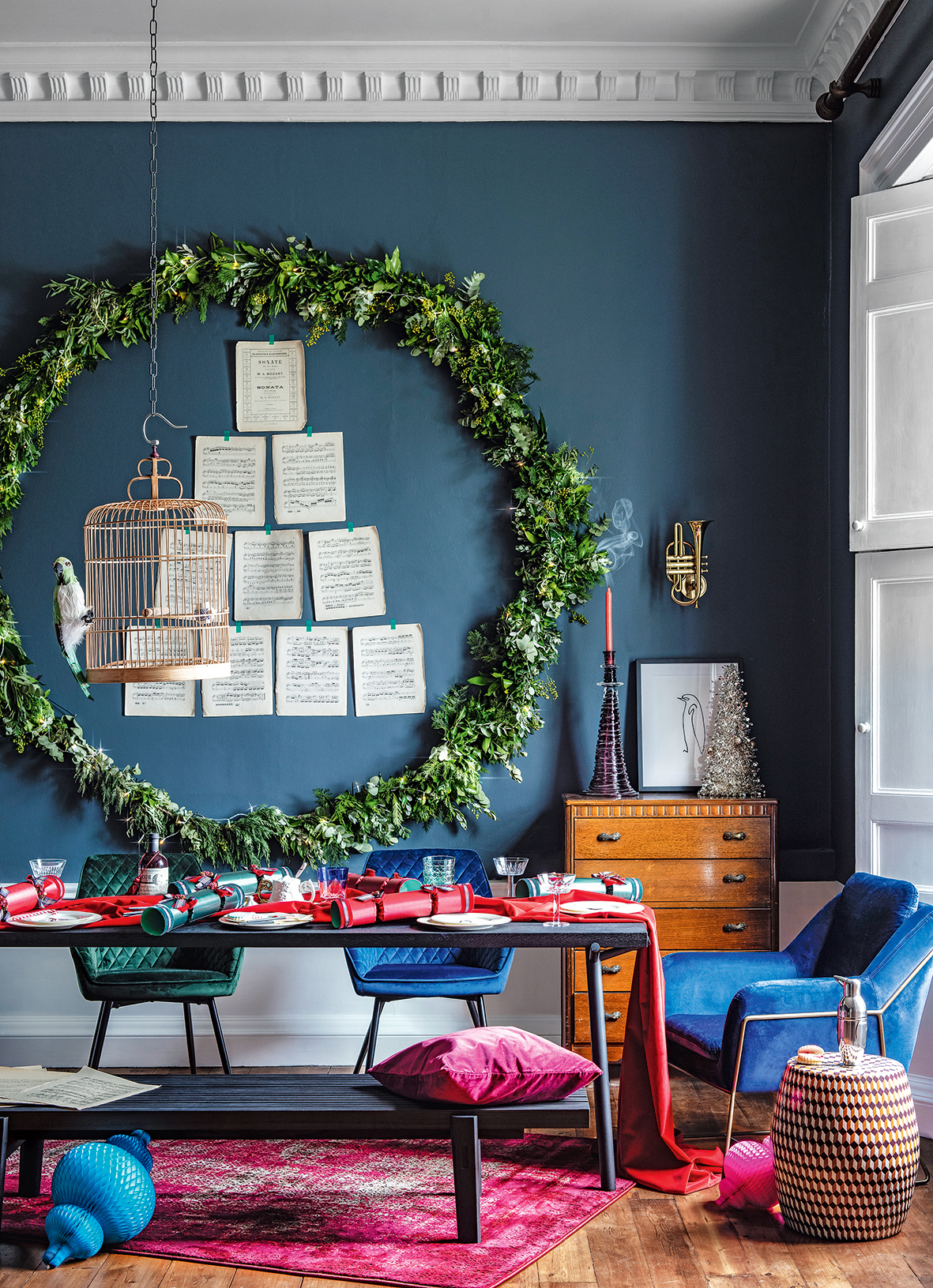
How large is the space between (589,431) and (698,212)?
3.38 ft

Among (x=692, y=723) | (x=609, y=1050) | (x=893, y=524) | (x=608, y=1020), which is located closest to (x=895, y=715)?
(x=893, y=524)

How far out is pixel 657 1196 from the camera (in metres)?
3.14

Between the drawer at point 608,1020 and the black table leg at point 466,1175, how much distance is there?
128 cm

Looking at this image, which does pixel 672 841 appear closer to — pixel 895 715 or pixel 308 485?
pixel 895 715

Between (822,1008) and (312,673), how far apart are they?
7.76ft

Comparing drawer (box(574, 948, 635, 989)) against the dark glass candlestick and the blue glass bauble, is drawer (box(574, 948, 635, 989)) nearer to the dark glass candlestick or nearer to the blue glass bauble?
the dark glass candlestick

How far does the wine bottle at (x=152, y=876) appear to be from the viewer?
343cm

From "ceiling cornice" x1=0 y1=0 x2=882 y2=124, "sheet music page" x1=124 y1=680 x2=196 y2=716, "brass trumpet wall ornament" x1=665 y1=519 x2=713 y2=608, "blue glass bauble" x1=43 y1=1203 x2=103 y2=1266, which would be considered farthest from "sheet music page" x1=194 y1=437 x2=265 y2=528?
"blue glass bauble" x1=43 y1=1203 x2=103 y2=1266

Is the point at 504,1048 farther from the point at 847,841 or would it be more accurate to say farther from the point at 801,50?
the point at 801,50

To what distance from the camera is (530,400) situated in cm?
461

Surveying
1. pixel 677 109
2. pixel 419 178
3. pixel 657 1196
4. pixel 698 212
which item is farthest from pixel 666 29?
pixel 657 1196

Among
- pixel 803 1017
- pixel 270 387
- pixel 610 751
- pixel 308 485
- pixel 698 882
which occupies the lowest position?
pixel 803 1017

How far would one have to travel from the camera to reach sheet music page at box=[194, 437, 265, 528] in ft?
15.1

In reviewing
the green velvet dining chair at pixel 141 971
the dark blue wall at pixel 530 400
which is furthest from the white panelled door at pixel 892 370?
the green velvet dining chair at pixel 141 971
